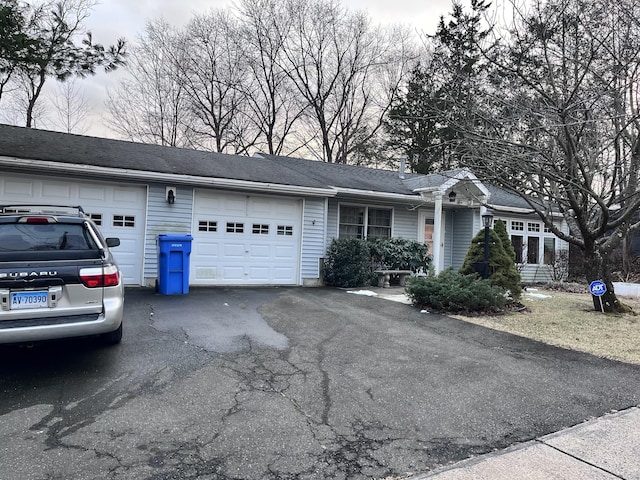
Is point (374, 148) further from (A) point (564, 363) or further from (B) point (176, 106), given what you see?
(A) point (564, 363)

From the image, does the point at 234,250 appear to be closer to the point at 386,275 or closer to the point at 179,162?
the point at 179,162

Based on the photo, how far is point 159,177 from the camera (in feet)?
31.2

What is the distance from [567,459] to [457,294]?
521cm

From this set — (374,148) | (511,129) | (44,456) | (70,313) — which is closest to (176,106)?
(374,148)

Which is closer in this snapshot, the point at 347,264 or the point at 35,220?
the point at 35,220

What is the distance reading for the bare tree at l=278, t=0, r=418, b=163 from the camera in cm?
2455

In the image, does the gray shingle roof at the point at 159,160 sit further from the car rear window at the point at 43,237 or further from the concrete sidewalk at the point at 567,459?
the concrete sidewalk at the point at 567,459

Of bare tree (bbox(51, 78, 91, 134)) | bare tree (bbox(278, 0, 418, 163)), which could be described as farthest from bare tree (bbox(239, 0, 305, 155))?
bare tree (bbox(51, 78, 91, 134))

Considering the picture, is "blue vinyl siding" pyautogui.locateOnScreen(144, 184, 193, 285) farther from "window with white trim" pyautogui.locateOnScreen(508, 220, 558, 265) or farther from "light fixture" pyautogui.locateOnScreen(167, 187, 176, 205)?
"window with white trim" pyautogui.locateOnScreen(508, 220, 558, 265)

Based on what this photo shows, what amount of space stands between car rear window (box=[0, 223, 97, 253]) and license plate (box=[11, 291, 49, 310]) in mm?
536

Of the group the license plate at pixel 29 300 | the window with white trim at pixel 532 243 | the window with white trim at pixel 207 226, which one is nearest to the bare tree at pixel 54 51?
the window with white trim at pixel 207 226

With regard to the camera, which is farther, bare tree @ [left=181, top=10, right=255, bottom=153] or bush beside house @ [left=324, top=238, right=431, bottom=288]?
bare tree @ [left=181, top=10, right=255, bottom=153]

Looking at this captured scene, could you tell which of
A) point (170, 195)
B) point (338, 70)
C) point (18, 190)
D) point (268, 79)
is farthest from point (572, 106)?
point (268, 79)

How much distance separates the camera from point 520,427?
11.0ft
